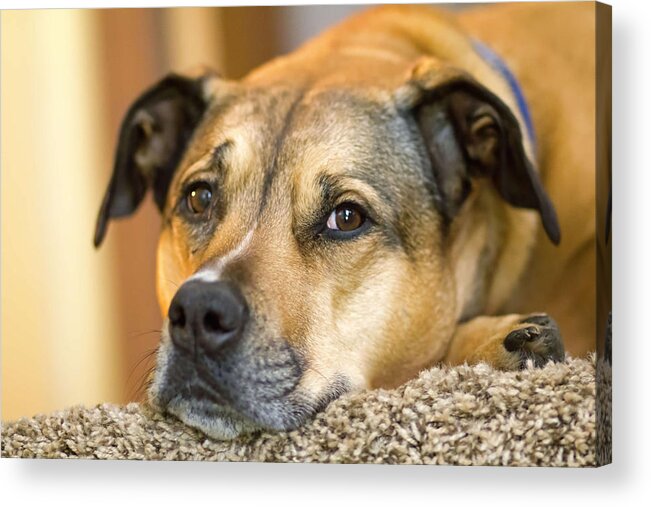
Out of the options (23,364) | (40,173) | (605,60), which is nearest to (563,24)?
(605,60)

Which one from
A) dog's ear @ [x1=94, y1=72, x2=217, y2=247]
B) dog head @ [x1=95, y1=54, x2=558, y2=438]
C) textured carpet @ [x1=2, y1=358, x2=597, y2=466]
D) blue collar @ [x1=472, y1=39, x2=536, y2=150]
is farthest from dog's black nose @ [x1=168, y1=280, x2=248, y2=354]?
blue collar @ [x1=472, y1=39, x2=536, y2=150]

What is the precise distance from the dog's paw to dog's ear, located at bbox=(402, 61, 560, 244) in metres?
0.30

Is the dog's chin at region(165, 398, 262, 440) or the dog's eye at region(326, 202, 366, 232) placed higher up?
the dog's eye at region(326, 202, 366, 232)

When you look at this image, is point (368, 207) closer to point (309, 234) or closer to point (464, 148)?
point (309, 234)

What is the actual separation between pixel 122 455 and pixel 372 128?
118 centimetres

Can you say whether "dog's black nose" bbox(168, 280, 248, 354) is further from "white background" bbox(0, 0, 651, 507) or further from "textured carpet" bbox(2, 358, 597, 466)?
"white background" bbox(0, 0, 651, 507)

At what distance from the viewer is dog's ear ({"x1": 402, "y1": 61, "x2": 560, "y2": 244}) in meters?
2.88

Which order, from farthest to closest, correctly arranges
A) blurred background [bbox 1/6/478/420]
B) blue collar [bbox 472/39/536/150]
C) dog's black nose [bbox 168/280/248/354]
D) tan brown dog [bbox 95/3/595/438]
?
blurred background [bbox 1/6/478/420] → blue collar [bbox 472/39/536/150] → tan brown dog [bbox 95/3/595/438] → dog's black nose [bbox 168/280/248/354]

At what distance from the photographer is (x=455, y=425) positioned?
2.77m

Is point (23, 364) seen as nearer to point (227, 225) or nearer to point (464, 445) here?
point (227, 225)

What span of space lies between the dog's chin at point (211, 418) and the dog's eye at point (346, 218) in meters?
0.55

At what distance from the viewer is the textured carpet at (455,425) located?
Answer: 2707 mm

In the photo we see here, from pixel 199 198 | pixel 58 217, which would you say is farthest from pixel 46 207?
pixel 199 198

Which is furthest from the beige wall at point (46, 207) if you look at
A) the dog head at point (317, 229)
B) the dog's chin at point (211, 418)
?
the dog's chin at point (211, 418)
